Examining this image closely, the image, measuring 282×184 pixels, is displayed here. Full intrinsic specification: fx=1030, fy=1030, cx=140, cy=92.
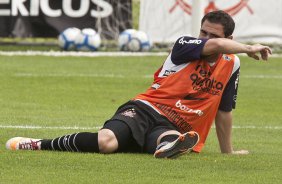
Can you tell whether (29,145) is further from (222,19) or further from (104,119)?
(104,119)

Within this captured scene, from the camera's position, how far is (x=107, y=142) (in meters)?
7.89

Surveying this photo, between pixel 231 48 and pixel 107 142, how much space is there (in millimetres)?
1188

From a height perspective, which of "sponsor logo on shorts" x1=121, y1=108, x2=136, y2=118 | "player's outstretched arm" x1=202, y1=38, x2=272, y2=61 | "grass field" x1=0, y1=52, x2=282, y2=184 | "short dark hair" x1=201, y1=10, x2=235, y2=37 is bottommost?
"grass field" x1=0, y1=52, x2=282, y2=184

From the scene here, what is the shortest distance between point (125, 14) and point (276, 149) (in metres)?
12.4

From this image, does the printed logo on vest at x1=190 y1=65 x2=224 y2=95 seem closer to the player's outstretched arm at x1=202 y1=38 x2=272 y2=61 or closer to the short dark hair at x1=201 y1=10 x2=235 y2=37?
the player's outstretched arm at x1=202 y1=38 x2=272 y2=61

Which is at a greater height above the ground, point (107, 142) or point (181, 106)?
point (181, 106)

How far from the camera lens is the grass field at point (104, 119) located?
22.8ft

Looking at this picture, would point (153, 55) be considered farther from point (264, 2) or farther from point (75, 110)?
point (75, 110)

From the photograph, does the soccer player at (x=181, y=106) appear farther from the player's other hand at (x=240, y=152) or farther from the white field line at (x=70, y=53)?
the white field line at (x=70, y=53)

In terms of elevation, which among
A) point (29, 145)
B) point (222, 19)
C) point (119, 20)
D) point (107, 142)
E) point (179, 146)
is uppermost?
point (222, 19)

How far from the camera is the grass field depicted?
22.8 ft

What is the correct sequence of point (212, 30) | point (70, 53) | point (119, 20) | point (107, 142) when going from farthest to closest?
point (119, 20), point (70, 53), point (212, 30), point (107, 142)

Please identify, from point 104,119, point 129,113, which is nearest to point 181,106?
point 129,113

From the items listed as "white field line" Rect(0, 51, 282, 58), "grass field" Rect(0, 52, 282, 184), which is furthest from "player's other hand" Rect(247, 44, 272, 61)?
"white field line" Rect(0, 51, 282, 58)
